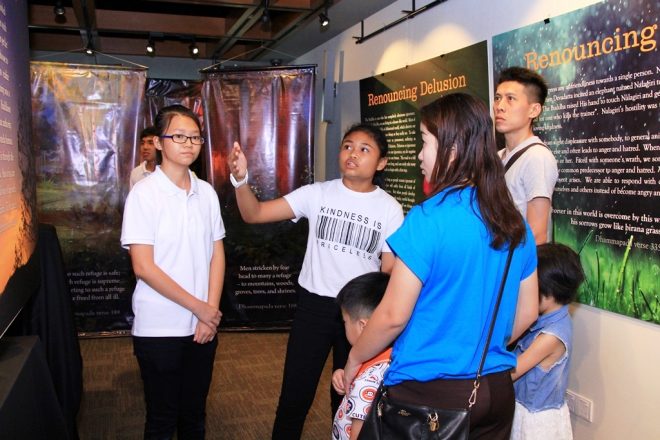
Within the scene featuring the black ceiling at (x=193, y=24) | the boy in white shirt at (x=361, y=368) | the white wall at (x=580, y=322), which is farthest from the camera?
the black ceiling at (x=193, y=24)

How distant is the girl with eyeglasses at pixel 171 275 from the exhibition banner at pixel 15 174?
13.9 inches

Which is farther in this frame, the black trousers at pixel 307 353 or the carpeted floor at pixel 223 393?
the carpeted floor at pixel 223 393

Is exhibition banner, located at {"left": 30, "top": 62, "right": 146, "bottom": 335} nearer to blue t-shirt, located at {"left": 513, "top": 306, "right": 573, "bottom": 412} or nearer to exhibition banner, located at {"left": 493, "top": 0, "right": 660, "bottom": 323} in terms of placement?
exhibition banner, located at {"left": 493, "top": 0, "right": 660, "bottom": 323}

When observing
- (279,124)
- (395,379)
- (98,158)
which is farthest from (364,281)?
(98,158)

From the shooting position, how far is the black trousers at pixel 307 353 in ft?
7.74

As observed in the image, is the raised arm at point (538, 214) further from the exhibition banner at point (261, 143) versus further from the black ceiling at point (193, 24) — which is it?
the black ceiling at point (193, 24)

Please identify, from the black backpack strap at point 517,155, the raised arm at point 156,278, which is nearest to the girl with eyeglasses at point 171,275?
the raised arm at point 156,278

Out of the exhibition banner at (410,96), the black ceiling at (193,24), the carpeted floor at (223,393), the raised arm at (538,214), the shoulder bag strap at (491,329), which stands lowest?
the carpeted floor at (223,393)

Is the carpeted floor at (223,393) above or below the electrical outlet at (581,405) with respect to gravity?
below

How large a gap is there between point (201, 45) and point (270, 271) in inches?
133

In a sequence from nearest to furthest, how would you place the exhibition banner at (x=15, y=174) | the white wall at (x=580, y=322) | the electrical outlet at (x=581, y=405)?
the exhibition banner at (x=15, y=174)
the white wall at (x=580, y=322)
the electrical outlet at (x=581, y=405)

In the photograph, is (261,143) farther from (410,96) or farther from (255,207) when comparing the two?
(255,207)

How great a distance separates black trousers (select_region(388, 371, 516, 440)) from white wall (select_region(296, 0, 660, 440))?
4.17ft

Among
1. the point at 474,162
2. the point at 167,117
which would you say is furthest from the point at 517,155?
the point at 167,117
